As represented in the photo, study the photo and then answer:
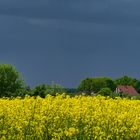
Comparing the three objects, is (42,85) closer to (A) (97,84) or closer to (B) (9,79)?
(B) (9,79)

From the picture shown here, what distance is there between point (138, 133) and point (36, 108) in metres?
2.52

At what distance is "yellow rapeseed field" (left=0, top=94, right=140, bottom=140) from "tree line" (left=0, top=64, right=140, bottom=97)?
1234 centimetres

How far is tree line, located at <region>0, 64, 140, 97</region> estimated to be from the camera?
3213 centimetres

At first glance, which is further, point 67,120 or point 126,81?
point 126,81

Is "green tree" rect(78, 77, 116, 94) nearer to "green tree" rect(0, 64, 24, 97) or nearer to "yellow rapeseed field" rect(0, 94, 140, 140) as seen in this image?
"green tree" rect(0, 64, 24, 97)

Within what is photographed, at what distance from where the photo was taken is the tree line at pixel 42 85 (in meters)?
32.1

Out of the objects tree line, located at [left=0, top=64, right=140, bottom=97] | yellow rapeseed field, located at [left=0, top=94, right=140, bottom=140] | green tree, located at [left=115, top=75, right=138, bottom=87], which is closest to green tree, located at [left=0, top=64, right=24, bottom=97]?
tree line, located at [left=0, top=64, right=140, bottom=97]

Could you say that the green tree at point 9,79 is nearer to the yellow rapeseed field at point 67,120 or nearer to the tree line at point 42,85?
the tree line at point 42,85

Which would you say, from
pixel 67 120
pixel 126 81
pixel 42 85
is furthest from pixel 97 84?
pixel 67 120

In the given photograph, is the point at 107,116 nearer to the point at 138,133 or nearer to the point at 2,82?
the point at 138,133

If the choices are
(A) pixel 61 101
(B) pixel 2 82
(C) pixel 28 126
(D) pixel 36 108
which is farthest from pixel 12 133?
(B) pixel 2 82

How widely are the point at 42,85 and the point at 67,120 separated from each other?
2469 cm

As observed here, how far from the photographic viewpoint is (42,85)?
3684 centimetres

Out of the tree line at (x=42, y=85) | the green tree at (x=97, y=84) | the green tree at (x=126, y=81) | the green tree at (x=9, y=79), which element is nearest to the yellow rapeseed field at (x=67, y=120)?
the tree line at (x=42, y=85)
